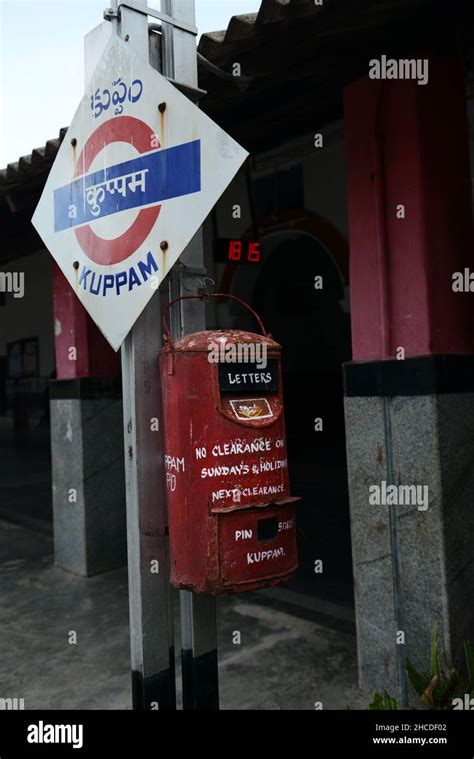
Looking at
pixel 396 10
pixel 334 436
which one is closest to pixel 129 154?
pixel 396 10

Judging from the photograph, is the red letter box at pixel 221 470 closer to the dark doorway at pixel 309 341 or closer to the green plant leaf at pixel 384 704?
the green plant leaf at pixel 384 704

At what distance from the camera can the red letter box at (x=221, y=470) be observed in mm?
2125

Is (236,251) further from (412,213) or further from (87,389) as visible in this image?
(412,213)

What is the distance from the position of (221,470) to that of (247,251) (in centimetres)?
494

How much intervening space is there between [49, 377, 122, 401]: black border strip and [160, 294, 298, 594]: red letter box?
3928 mm

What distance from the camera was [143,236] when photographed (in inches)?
80.9

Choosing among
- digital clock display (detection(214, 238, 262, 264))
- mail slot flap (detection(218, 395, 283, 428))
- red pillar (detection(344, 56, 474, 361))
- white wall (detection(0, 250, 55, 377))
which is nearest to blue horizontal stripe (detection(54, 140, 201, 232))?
mail slot flap (detection(218, 395, 283, 428))

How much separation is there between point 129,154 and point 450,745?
9.27 ft

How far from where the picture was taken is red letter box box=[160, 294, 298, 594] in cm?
212

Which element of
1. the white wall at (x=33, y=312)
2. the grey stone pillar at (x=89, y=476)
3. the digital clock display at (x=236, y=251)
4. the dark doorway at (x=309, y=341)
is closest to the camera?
the grey stone pillar at (x=89, y=476)

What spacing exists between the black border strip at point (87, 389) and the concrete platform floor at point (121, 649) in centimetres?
164

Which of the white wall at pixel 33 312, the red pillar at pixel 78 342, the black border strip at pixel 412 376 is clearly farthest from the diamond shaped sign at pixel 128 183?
the white wall at pixel 33 312

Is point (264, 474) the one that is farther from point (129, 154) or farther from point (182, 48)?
point (182, 48)

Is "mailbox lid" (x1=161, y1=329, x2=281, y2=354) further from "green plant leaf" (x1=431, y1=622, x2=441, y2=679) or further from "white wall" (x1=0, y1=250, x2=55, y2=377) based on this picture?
"white wall" (x1=0, y1=250, x2=55, y2=377)
